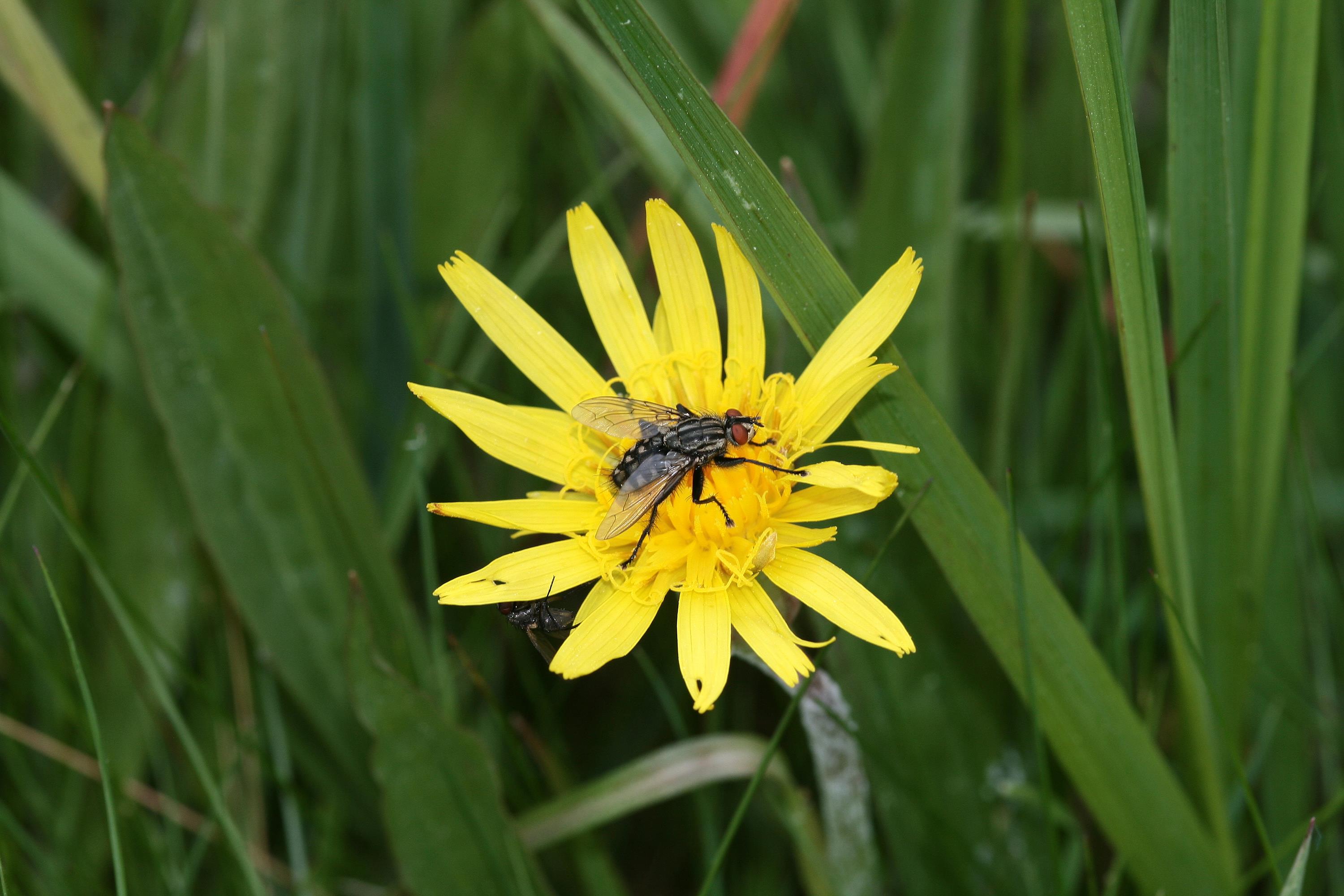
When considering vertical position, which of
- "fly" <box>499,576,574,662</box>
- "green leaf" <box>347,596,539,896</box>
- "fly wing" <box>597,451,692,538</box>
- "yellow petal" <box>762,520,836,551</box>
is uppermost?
"fly wing" <box>597,451,692,538</box>

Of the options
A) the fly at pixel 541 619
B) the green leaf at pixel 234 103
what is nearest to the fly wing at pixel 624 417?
the fly at pixel 541 619

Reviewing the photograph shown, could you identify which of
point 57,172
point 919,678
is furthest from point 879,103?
point 57,172

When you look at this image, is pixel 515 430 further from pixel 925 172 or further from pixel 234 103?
pixel 234 103

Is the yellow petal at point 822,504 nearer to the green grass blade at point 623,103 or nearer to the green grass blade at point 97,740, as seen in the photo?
the green grass blade at point 623,103

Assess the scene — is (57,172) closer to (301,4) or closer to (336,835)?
(301,4)

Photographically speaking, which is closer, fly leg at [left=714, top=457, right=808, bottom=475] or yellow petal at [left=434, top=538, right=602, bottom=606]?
yellow petal at [left=434, top=538, right=602, bottom=606]

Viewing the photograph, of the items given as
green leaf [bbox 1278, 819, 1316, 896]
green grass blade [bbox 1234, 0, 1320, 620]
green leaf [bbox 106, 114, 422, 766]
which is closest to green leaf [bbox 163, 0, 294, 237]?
green leaf [bbox 106, 114, 422, 766]

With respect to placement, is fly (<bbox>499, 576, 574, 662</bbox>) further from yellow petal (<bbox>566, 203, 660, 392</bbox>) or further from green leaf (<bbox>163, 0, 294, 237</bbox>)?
green leaf (<bbox>163, 0, 294, 237</bbox>)
